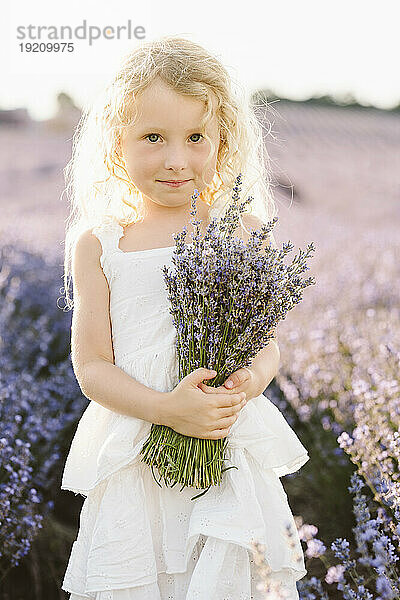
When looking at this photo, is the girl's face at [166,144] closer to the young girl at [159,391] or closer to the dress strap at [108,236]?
the young girl at [159,391]

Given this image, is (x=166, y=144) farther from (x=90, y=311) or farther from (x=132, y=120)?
(x=90, y=311)

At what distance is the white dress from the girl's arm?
0.02 meters

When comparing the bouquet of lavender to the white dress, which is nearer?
the bouquet of lavender

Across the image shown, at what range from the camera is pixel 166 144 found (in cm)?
176

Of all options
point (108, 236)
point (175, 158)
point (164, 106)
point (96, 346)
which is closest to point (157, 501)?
point (96, 346)

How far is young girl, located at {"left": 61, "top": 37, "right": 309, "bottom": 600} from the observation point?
1.71 m

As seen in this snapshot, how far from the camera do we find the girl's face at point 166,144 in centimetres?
174

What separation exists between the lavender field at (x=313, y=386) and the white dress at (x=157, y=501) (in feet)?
0.39

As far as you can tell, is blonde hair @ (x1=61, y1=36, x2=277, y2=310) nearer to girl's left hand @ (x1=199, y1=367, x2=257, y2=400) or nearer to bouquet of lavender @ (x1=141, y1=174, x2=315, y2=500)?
bouquet of lavender @ (x1=141, y1=174, x2=315, y2=500)

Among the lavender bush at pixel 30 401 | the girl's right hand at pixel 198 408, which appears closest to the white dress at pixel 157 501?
the girl's right hand at pixel 198 408

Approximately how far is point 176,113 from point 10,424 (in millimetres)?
1228

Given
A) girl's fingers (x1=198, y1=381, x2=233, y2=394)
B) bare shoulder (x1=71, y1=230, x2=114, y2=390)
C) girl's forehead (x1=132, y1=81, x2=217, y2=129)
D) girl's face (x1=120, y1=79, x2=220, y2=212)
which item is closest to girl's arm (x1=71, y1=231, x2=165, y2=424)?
bare shoulder (x1=71, y1=230, x2=114, y2=390)

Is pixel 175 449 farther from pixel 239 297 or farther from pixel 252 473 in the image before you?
pixel 239 297

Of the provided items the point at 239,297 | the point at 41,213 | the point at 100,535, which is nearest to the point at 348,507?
the point at 100,535
